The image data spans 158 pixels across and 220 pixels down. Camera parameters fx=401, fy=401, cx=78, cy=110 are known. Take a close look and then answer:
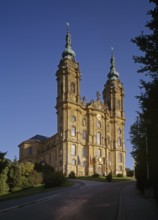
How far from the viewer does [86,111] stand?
107 metres

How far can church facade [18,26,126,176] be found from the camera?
97.2m

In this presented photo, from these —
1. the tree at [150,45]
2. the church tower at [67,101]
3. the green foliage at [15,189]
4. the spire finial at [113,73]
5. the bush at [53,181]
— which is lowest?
the green foliage at [15,189]

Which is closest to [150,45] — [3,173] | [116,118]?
[3,173]

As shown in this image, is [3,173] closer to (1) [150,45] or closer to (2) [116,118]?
(1) [150,45]

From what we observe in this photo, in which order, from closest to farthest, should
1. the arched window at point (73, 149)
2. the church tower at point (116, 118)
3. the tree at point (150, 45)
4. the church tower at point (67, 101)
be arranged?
the tree at point (150, 45) → the church tower at point (67, 101) → the arched window at point (73, 149) → the church tower at point (116, 118)

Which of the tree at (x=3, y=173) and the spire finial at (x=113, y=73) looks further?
the spire finial at (x=113, y=73)

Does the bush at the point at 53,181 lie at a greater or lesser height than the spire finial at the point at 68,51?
lesser

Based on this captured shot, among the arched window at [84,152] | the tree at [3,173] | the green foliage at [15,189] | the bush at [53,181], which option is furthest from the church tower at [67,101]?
the tree at [3,173]

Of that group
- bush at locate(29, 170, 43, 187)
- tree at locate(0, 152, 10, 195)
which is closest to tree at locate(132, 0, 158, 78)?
tree at locate(0, 152, 10, 195)

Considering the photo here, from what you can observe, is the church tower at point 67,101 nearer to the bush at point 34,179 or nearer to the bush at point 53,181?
the bush at point 34,179

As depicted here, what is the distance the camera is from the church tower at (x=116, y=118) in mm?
110188

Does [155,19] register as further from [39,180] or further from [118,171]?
[118,171]

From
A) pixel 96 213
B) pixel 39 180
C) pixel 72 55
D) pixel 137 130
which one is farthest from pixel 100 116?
pixel 96 213

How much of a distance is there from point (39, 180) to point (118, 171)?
2124 inches
